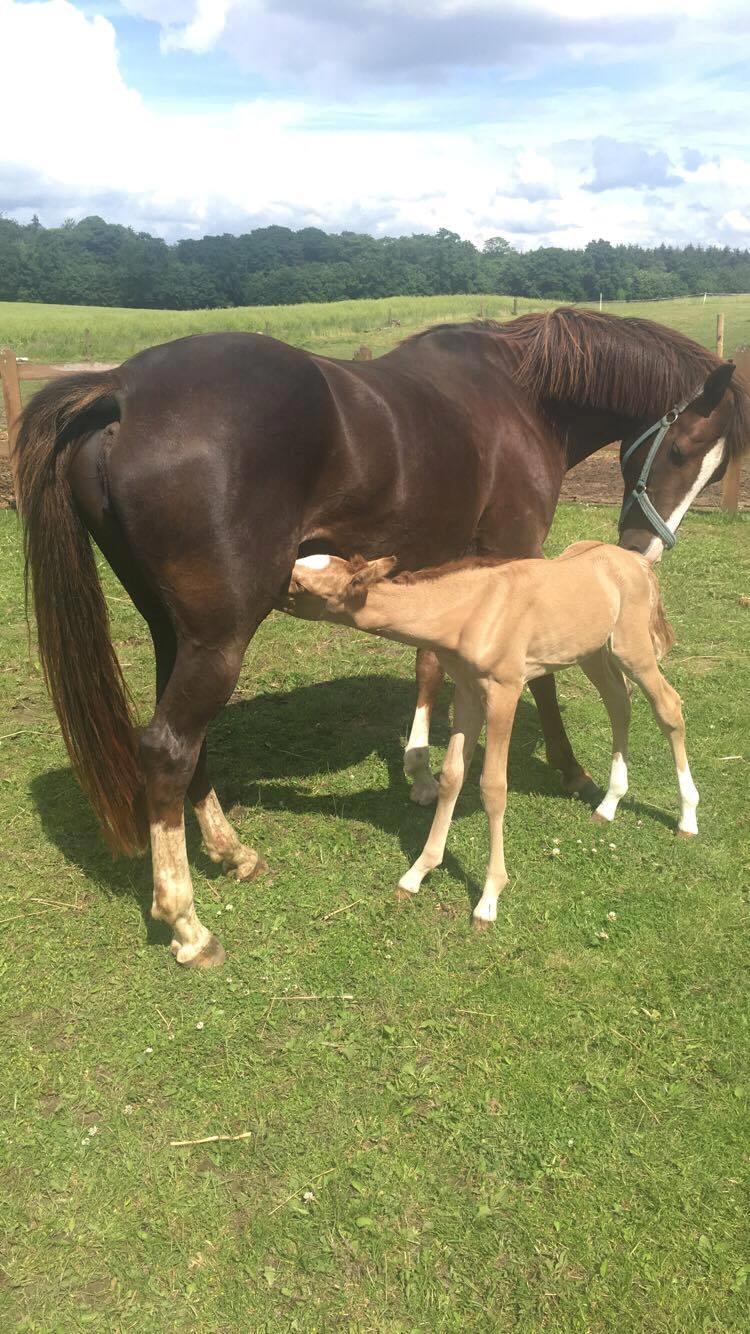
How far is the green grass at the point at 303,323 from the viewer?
3172 centimetres

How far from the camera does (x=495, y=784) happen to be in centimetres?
345

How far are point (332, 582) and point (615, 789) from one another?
2.02m


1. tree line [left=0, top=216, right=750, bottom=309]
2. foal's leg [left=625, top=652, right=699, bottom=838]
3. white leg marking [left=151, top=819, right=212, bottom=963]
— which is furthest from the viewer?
tree line [left=0, top=216, right=750, bottom=309]

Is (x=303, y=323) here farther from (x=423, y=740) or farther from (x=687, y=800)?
(x=687, y=800)

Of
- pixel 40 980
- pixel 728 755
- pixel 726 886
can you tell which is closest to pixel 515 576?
pixel 726 886

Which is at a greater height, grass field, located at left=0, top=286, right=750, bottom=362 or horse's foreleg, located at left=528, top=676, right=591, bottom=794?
grass field, located at left=0, top=286, right=750, bottom=362

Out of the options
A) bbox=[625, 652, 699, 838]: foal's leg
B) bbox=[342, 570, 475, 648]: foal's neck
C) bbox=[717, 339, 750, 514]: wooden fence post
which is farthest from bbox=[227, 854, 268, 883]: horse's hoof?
bbox=[717, 339, 750, 514]: wooden fence post

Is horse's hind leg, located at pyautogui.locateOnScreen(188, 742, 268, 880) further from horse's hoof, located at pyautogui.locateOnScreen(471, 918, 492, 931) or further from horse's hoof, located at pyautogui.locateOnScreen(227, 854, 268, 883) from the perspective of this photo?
horse's hoof, located at pyautogui.locateOnScreen(471, 918, 492, 931)

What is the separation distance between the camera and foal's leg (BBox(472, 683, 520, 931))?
133 inches

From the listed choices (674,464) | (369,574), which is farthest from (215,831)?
(674,464)

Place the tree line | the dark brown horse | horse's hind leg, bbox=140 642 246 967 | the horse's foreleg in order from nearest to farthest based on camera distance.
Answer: the dark brown horse
horse's hind leg, bbox=140 642 246 967
the horse's foreleg
the tree line

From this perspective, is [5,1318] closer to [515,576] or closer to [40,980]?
[40,980]

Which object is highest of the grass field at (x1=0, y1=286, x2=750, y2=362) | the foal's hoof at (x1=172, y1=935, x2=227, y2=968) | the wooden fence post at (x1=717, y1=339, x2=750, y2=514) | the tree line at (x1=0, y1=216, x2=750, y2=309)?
the tree line at (x1=0, y1=216, x2=750, y2=309)

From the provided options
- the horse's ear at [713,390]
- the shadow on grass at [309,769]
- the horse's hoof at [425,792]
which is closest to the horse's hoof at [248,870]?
the shadow on grass at [309,769]
